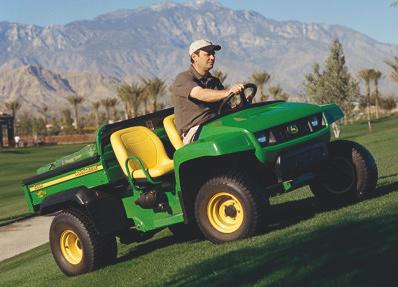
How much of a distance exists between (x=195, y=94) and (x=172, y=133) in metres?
0.72

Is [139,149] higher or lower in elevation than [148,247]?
higher

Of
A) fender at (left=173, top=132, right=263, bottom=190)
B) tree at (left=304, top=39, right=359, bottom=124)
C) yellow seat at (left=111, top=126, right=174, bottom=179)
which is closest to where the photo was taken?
fender at (left=173, top=132, right=263, bottom=190)

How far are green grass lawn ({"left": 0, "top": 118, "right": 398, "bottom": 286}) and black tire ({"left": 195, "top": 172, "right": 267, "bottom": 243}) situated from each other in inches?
5.8

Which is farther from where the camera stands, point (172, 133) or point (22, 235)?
point (22, 235)

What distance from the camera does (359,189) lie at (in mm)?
8211

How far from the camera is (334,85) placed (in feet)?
174

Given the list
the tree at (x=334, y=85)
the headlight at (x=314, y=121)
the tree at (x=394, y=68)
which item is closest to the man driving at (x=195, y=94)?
the headlight at (x=314, y=121)

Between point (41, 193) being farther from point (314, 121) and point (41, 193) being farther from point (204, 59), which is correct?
point (314, 121)

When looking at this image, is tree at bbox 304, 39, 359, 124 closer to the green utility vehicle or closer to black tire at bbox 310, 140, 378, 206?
black tire at bbox 310, 140, 378, 206

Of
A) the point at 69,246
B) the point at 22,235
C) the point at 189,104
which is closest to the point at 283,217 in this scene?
the point at 189,104

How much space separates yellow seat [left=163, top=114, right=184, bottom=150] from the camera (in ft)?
27.0

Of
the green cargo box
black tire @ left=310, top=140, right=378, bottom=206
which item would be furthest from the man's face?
black tire @ left=310, top=140, right=378, bottom=206

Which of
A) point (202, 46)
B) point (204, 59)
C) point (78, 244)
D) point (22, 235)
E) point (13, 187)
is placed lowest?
point (13, 187)

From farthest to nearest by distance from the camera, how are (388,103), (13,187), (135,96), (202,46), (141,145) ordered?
(388,103) → (135,96) → (13,187) → (141,145) → (202,46)
